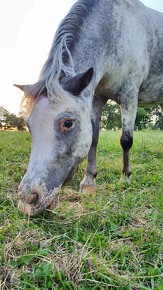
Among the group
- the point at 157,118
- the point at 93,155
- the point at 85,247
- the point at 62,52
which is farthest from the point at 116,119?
the point at 85,247

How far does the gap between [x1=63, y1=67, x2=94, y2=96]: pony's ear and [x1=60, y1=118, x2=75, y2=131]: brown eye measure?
0.30 meters

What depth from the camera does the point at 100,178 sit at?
3.54 m

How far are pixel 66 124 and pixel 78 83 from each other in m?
0.43

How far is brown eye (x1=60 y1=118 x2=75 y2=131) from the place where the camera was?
79.4 inches

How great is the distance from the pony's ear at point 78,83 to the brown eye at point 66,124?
30cm

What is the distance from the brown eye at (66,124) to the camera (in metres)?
2.02

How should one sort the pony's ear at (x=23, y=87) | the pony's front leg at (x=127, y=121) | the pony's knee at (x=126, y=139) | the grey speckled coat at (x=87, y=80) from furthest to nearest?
1. the pony's knee at (x=126, y=139)
2. the pony's front leg at (x=127, y=121)
3. the pony's ear at (x=23, y=87)
4. the grey speckled coat at (x=87, y=80)

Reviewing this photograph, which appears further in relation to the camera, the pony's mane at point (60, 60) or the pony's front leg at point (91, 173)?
the pony's front leg at point (91, 173)

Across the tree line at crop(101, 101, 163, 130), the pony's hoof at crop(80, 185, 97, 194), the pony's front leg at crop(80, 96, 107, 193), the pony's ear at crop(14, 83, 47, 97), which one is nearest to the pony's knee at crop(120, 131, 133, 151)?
the pony's front leg at crop(80, 96, 107, 193)

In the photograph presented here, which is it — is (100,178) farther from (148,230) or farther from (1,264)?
(1,264)

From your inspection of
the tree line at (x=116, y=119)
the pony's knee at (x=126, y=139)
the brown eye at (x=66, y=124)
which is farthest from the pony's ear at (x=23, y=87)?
the tree line at (x=116, y=119)

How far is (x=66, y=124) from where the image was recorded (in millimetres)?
2053

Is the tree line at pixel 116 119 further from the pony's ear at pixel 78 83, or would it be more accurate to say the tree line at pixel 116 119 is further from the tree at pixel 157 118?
the pony's ear at pixel 78 83

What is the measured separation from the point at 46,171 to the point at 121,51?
212 centimetres
